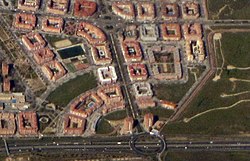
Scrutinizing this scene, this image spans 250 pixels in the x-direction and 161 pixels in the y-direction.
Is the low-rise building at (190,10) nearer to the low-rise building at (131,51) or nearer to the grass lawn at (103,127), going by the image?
the low-rise building at (131,51)

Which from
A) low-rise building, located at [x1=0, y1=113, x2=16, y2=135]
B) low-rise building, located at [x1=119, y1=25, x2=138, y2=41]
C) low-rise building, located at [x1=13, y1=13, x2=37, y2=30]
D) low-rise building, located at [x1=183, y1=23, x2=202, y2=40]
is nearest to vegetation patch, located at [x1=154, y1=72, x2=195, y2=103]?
low-rise building, located at [x1=183, y1=23, x2=202, y2=40]

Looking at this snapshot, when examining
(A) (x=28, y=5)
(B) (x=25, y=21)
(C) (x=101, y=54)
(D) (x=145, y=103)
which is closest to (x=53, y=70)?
(C) (x=101, y=54)

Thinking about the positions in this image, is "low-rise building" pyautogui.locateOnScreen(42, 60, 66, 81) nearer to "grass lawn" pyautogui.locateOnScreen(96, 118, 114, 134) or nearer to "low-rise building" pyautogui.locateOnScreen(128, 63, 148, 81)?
"low-rise building" pyautogui.locateOnScreen(128, 63, 148, 81)

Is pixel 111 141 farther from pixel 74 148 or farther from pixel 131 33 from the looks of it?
pixel 131 33

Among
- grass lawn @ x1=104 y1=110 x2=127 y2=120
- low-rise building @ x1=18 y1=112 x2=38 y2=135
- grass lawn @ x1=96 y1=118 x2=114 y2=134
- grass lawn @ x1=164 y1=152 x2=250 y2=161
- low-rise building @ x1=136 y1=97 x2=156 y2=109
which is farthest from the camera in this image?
low-rise building @ x1=136 y1=97 x2=156 y2=109

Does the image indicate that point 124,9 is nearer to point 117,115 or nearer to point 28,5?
point 28,5

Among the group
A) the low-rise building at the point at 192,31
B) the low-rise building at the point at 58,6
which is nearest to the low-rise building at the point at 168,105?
the low-rise building at the point at 192,31
